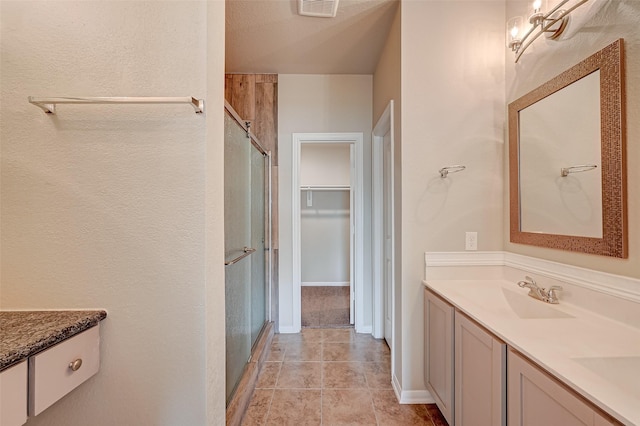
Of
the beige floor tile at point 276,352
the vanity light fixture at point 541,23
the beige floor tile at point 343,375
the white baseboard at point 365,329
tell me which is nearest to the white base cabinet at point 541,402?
the beige floor tile at point 343,375

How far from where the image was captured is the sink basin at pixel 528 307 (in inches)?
51.8

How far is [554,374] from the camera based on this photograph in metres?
0.81

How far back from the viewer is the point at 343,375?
86.7 inches

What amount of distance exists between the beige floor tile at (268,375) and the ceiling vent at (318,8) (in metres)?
2.80

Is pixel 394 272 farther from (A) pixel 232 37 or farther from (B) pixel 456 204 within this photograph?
(A) pixel 232 37

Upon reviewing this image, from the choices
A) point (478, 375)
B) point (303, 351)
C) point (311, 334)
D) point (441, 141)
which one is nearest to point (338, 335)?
point (311, 334)

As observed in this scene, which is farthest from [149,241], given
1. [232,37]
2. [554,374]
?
[232,37]

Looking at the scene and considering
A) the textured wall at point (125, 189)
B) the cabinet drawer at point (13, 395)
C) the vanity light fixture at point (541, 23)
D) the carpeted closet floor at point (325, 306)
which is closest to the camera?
the cabinet drawer at point (13, 395)

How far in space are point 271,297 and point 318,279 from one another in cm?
205

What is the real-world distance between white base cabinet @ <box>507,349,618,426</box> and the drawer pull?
4.87 ft

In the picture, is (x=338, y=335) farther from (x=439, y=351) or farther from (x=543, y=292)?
(x=543, y=292)

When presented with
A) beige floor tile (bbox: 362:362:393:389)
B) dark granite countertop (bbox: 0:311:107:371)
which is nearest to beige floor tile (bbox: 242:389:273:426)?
beige floor tile (bbox: 362:362:393:389)

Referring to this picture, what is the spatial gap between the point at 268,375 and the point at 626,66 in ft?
8.99

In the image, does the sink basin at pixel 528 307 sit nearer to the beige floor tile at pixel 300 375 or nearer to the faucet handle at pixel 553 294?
the faucet handle at pixel 553 294
